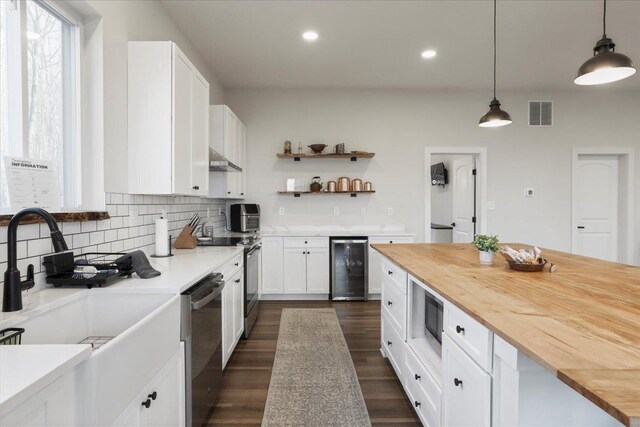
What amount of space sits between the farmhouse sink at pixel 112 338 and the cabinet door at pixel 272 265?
294 centimetres

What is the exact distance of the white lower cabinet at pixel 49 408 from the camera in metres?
0.68

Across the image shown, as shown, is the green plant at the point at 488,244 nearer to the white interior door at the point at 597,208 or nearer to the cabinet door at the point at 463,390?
the cabinet door at the point at 463,390

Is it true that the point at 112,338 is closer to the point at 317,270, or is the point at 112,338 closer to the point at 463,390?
the point at 463,390

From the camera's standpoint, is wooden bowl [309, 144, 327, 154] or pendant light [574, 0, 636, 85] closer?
pendant light [574, 0, 636, 85]

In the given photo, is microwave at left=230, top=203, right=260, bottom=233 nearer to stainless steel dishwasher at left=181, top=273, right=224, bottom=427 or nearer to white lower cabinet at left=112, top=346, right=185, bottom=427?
stainless steel dishwasher at left=181, top=273, right=224, bottom=427

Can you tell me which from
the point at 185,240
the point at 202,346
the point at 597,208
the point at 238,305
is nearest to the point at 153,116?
the point at 185,240

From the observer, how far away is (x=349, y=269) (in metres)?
4.55

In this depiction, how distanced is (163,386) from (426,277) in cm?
133

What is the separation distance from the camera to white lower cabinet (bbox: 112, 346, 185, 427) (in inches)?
44.8

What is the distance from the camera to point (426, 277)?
5.97ft

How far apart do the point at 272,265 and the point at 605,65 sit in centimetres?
376

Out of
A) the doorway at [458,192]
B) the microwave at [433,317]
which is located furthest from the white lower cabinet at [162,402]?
the doorway at [458,192]

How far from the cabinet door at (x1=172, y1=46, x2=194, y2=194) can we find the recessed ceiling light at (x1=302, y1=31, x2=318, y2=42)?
1.37 metres

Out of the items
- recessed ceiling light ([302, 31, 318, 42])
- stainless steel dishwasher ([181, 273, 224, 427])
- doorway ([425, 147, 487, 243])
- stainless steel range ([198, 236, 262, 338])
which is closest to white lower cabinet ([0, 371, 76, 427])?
stainless steel dishwasher ([181, 273, 224, 427])
